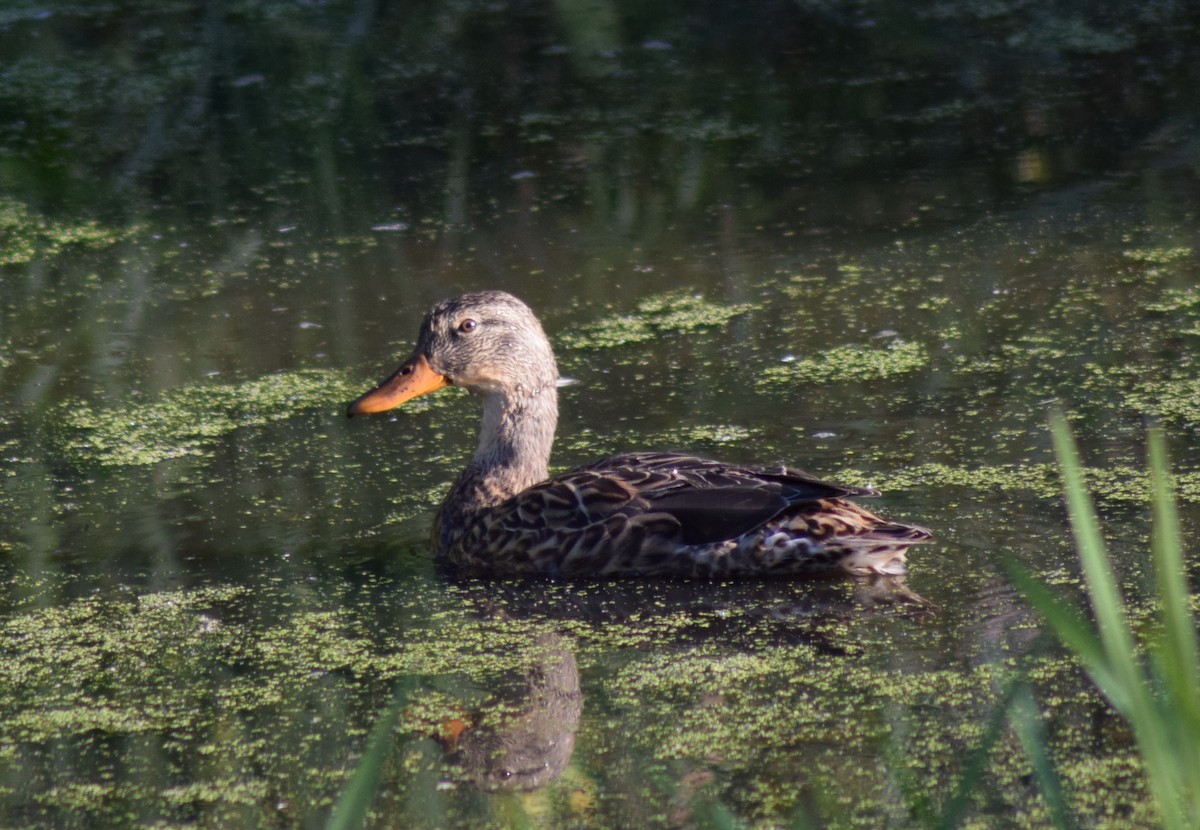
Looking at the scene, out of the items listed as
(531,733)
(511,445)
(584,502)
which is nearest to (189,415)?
(511,445)

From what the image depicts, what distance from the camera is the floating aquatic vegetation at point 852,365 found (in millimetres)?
6379

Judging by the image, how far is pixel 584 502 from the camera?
5102 mm

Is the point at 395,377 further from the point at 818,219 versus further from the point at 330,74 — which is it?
the point at 330,74

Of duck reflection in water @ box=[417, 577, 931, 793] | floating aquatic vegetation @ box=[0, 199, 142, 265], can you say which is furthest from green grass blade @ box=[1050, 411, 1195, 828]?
floating aquatic vegetation @ box=[0, 199, 142, 265]

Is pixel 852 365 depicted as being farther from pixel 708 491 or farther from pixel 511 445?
pixel 708 491

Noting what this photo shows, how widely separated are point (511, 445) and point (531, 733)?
175 cm

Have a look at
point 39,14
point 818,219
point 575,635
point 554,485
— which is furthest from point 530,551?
point 39,14

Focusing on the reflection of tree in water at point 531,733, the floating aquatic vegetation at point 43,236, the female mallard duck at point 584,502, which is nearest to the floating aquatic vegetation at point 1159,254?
the female mallard duck at point 584,502

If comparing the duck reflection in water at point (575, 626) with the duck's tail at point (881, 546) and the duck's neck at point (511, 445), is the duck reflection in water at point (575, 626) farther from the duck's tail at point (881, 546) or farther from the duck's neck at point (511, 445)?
the duck's neck at point (511, 445)

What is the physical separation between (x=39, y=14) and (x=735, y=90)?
5.33 metres

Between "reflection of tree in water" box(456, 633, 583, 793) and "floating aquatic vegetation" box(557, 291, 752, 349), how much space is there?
277 centimetres

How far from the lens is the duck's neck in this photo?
17.9 feet

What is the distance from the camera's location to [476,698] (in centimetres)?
414

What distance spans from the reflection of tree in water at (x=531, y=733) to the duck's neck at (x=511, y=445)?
112cm
